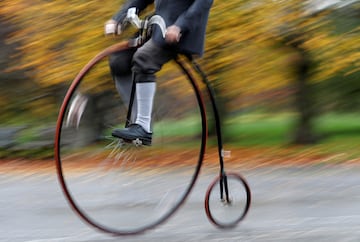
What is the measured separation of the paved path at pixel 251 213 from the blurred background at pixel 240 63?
59.3 inches

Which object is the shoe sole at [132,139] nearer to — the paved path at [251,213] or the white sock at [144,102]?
the white sock at [144,102]

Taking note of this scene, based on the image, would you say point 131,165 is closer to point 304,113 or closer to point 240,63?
point 240,63

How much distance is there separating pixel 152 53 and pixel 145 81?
0.65 ft

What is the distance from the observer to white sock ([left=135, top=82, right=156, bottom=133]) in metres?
4.73

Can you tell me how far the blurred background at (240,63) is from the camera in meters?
7.86

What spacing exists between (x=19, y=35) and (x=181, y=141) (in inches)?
122

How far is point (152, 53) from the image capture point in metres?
4.64

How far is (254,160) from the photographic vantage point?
8.33 metres

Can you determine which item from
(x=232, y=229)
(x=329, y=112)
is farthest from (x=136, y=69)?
(x=329, y=112)

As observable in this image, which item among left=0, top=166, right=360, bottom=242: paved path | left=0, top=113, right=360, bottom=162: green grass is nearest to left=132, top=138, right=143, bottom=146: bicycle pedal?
left=0, top=166, right=360, bottom=242: paved path

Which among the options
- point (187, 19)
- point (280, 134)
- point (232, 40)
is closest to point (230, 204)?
point (187, 19)

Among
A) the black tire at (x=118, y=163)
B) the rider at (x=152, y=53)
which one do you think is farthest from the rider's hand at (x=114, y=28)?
the black tire at (x=118, y=163)

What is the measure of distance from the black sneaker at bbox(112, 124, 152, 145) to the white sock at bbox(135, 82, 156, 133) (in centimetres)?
4

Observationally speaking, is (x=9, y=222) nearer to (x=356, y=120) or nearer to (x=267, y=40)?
(x=267, y=40)
